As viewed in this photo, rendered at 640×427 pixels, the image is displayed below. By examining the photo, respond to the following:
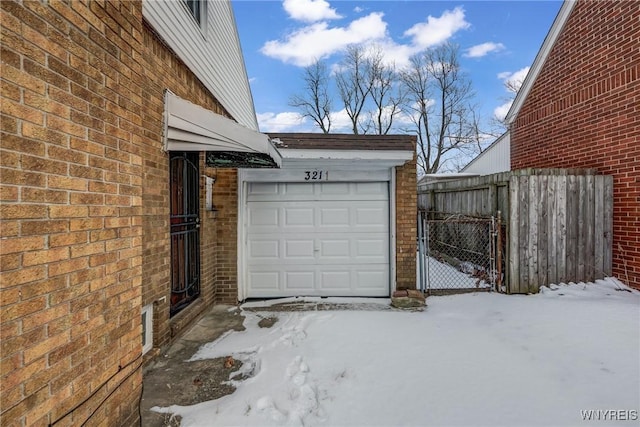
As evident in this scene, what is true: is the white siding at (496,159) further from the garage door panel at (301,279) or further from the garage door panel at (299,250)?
the garage door panel at (301,279)

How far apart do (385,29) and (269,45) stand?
7.75 m

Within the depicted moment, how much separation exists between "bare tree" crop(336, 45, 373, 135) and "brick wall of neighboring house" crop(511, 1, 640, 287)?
18.2m

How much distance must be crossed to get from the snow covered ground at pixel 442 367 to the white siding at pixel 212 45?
3823mm

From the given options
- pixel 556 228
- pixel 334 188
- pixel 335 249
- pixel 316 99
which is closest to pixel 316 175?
pixel 334 188

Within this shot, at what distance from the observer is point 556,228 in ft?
18.2

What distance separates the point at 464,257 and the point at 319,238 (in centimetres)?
367

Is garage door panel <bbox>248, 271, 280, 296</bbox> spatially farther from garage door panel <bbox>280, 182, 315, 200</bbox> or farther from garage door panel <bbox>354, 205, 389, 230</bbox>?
garage door panel <bbox>354, 205, 389, 230</bbox>

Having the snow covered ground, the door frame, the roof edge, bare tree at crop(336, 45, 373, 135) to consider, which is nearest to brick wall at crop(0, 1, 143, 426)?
the snow covered ground

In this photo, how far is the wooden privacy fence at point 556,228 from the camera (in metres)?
5.51

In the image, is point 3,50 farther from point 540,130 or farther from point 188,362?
point 540,130

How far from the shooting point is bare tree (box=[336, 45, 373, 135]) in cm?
2441

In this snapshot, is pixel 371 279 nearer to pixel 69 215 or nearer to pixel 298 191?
pixel 298 191

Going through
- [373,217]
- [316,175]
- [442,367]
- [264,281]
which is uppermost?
[316,175]

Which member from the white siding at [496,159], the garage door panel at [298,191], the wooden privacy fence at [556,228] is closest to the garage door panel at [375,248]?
the garage door panel at [298,191]
